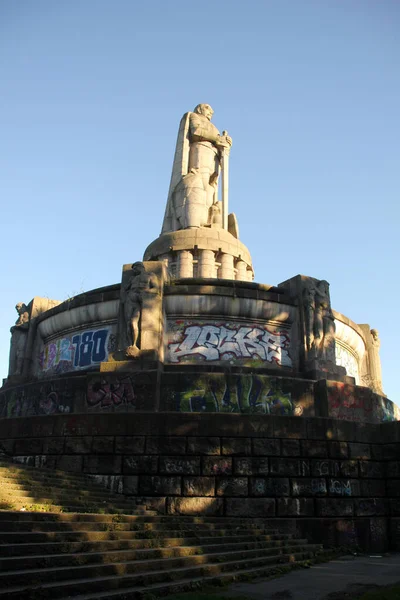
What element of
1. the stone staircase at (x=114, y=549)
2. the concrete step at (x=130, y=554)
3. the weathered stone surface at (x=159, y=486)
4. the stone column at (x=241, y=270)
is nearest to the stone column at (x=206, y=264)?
the stone column at (x=241, y=270)

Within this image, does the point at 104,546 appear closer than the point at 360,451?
Yes

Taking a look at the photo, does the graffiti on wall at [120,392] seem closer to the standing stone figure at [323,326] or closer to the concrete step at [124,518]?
the concrete step at [124,518]

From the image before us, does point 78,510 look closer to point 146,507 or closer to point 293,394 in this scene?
point 146,507

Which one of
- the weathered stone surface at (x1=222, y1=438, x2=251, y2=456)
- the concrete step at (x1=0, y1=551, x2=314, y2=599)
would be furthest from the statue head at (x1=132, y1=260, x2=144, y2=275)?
the concrete step at (x1=0, y1=551, x2=314, y2=599)

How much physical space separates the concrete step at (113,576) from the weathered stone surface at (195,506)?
3409 millimetres

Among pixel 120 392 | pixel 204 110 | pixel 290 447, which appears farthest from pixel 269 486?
pixel 204 110

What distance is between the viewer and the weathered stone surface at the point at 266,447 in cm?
1319

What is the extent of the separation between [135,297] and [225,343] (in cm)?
308

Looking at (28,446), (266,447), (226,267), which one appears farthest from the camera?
(226,267)

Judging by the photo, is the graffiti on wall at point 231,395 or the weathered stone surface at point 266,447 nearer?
the weathered stone surface at point 266,447

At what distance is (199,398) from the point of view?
48.8 ft

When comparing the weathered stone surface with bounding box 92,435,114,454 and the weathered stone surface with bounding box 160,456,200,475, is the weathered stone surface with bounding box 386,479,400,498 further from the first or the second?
the weathered stone surface with bounding box 92,435,114,454

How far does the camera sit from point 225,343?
17109 millimetres

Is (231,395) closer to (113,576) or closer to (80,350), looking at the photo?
(80,350)
